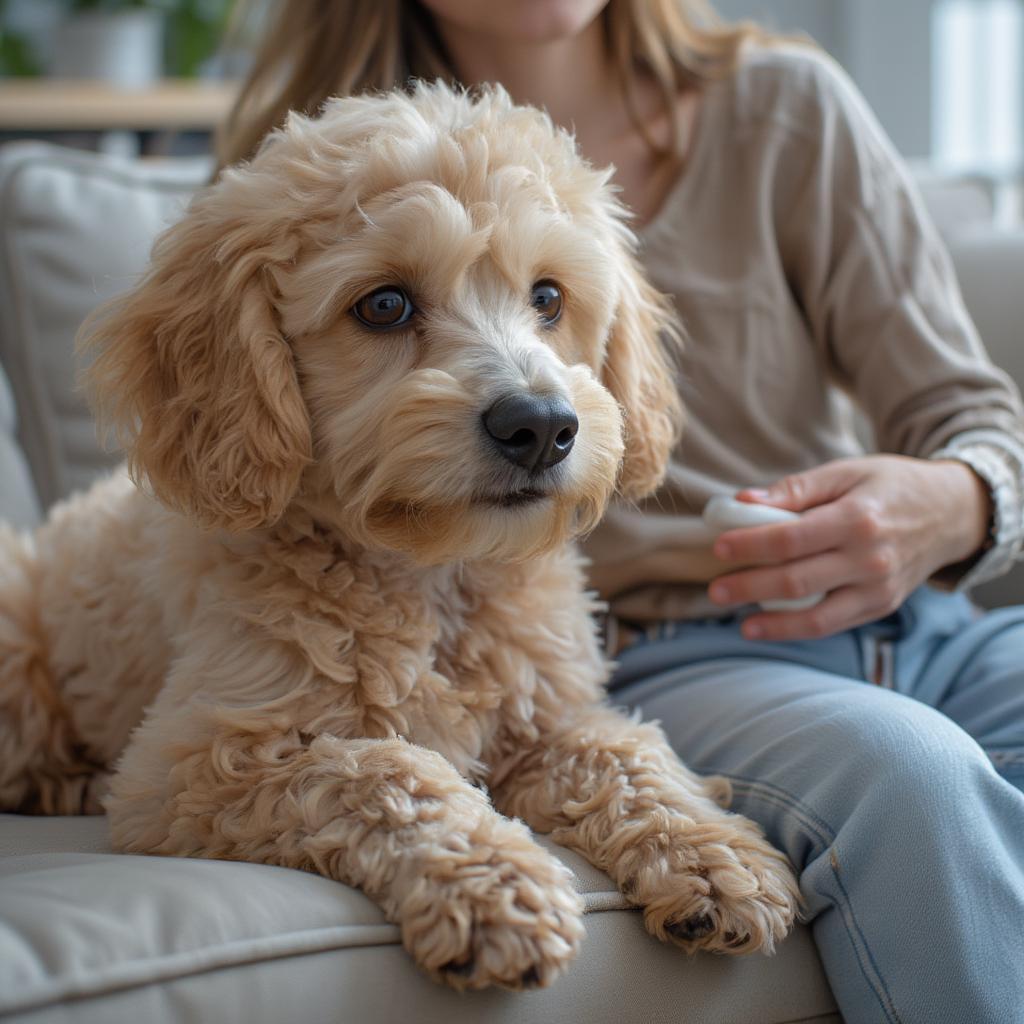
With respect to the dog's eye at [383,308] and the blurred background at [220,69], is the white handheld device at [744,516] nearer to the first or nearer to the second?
the dog's eye at [383,308]

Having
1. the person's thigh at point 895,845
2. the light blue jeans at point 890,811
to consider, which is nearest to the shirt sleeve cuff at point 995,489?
the light blue jeans at point 890,811

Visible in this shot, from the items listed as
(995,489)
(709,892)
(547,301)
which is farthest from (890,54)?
(709,892)

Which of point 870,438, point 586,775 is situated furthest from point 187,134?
point 586,775

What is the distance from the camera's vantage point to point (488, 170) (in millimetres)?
1320

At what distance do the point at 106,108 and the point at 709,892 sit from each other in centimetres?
349

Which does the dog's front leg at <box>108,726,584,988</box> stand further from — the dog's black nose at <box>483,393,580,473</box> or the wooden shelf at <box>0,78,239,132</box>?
the wooden shelf at <box>0,78,239,132</box>

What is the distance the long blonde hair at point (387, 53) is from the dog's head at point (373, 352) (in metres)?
0.59

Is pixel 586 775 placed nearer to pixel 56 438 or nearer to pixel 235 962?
pixel 235 962

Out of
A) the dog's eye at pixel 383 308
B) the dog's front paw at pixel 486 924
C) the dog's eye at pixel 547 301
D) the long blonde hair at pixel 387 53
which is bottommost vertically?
the dog's front paw at pixel 486 924

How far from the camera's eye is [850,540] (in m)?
1.56

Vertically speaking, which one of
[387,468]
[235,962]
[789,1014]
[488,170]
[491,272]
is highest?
[488,170]

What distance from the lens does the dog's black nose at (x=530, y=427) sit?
3.97 feet

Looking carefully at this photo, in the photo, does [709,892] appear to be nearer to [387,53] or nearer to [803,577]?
[803,577]

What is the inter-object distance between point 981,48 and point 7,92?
351 cm
